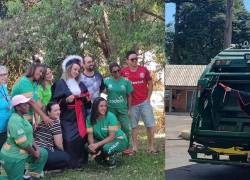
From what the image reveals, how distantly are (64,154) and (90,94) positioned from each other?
530mm

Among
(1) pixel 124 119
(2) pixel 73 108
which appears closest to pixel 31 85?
(2) pixel 73 108

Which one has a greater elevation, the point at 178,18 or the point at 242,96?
the point at 178,18

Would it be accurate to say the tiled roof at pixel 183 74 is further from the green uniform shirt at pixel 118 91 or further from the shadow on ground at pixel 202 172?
the green uniform shirt at pixel 118 91

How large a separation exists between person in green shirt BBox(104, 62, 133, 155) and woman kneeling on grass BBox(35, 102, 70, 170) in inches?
17.8

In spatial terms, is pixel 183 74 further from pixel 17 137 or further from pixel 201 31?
pixel 17 137

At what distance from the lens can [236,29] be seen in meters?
2.32

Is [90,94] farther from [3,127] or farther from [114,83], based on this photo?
[3,127]

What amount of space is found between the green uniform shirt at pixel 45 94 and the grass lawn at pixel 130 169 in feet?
1.91

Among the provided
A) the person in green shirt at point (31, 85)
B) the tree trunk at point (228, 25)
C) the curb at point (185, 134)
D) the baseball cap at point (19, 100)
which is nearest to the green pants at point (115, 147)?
the person in green shirt at point (31, 85)

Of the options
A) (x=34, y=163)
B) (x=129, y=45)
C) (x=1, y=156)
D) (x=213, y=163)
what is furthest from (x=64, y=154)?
(x=213, y=163)

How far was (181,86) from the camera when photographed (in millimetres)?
2309

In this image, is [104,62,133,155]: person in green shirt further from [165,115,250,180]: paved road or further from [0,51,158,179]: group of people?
[165,115,250,180]: paved road

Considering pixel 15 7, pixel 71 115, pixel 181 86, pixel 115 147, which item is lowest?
pixel 115 147

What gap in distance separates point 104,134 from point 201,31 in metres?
2.11
